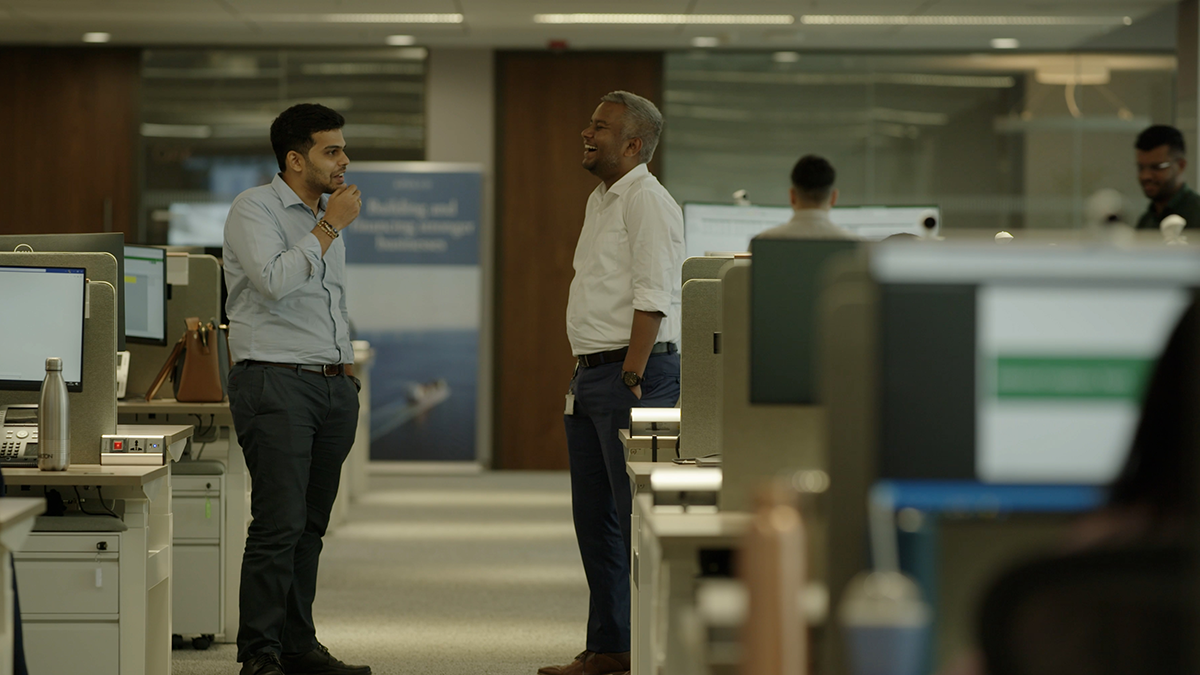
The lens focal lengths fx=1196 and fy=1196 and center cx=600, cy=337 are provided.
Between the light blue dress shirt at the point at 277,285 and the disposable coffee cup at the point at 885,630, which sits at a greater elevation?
the light blue dress shirt at the point at 277,285

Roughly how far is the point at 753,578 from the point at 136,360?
11.2ft

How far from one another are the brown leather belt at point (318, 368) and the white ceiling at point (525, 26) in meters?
4.16

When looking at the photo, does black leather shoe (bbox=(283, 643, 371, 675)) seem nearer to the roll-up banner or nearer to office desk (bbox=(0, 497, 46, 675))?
office desk (bbox=(0, 497, 46, 675))

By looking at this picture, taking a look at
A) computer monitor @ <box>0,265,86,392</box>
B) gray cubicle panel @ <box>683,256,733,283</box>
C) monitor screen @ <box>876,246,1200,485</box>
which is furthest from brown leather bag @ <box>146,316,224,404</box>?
monitor screen @ <box>876,246,1200,485</box>

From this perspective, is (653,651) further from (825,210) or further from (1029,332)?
(825,210)

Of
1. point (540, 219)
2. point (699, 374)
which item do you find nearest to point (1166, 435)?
point (699, 374)

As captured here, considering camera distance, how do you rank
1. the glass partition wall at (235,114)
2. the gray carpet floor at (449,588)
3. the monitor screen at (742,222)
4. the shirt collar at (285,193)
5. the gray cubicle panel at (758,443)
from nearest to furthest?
the gray cubicle panel at (758,443) < the shirt collar at (285,193) < the gray carpet floor at (449,588) < the monitor screen at (742,222) < the glass partition wall at (235,114)

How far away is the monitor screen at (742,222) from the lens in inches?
171

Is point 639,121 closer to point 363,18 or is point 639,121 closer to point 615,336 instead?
point 615,336

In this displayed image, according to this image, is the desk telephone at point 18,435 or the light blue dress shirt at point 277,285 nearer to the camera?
the desk telephone at point 18,435

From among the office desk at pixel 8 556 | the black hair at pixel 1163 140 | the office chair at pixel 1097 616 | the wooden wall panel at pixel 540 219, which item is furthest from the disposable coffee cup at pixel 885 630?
the wooden wall panel at pixel 540 219

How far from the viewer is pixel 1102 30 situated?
755cm

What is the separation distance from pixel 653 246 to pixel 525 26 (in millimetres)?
4582

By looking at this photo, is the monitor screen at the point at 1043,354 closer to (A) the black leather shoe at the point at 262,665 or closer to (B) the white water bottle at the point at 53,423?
(B) the white water bottle at the point at 53,423
